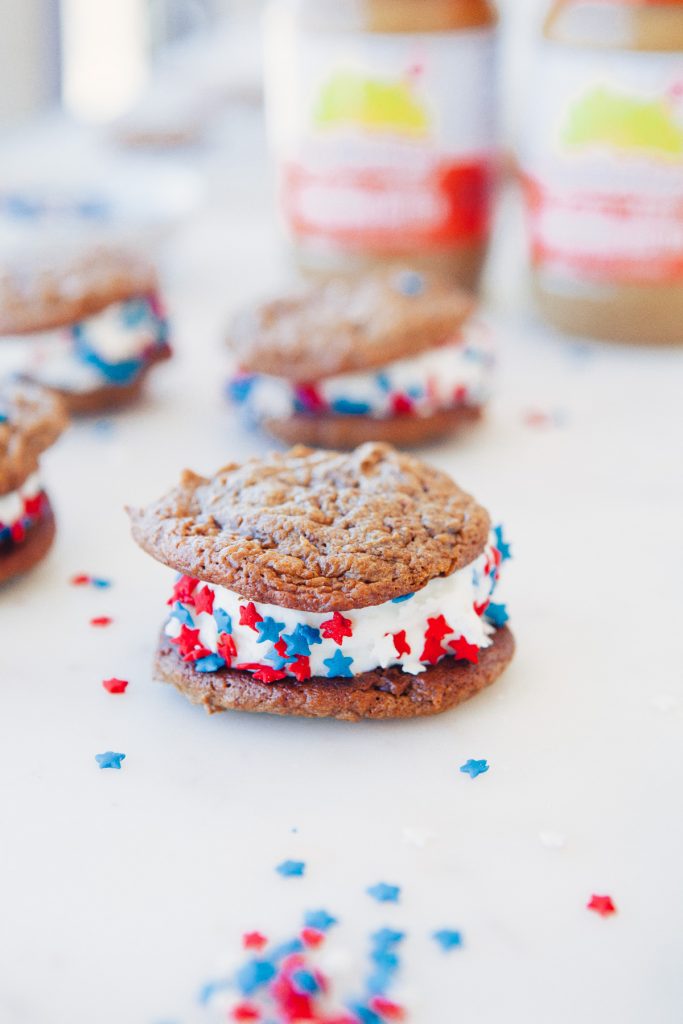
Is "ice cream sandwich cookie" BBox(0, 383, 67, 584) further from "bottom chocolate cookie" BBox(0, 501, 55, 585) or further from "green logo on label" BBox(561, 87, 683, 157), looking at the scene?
"green logo on label" BBox(561, 87, 683, 157)

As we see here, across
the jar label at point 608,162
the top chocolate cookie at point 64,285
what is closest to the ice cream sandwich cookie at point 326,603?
the top chocolate cookie at point 64,285

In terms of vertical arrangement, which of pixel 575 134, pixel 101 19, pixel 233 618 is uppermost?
pixel 575 134

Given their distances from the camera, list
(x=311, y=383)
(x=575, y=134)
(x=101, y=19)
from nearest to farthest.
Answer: (x=311, y=383) → (x=575, y=134) → (x=101, y=19)

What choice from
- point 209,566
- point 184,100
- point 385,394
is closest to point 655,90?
point 385,394

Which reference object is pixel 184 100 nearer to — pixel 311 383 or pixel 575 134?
pixel 575 134

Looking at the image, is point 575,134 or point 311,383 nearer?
point 311,383

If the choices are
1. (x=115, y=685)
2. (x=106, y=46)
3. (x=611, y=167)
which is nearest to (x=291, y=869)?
(x=115, y=685)

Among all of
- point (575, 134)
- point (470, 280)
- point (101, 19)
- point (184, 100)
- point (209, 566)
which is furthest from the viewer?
point (101, 19)

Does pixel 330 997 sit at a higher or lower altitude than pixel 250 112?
higher

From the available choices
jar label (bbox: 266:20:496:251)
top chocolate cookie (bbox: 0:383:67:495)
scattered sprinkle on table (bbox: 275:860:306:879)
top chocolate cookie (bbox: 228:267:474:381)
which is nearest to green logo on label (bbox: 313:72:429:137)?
jar label (bbox: 266:20:496:251)
